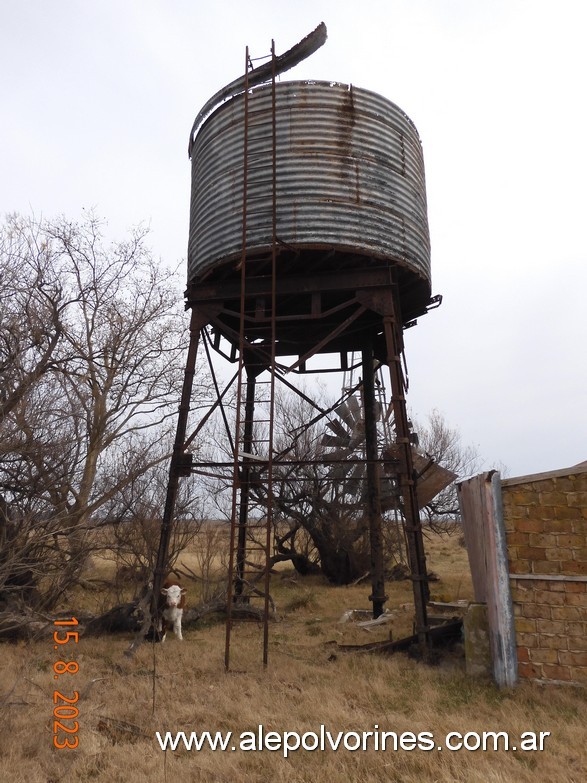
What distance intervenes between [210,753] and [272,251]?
608 centimetres

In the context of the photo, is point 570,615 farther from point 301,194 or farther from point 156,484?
point 156,484

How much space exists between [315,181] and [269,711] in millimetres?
6967

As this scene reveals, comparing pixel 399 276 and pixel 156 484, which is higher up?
pixel 399 276

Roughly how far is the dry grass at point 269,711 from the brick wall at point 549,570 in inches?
12.1

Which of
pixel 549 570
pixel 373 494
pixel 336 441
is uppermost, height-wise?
pixel 336 441

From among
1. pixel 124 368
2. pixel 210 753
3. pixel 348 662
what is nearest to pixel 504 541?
pixel 348 662

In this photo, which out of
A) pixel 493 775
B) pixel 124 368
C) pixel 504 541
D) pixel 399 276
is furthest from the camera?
pixel 124 368

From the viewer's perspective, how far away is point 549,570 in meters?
6.03

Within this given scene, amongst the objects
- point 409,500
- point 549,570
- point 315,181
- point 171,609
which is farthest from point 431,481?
point 315,181

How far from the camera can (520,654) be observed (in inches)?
234

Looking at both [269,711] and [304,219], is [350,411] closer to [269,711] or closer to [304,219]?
[304,219]

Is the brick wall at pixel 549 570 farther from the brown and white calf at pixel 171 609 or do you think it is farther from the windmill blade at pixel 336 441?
the windmill blade at pixel 336 441

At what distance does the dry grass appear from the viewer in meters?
4.03
